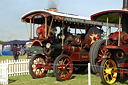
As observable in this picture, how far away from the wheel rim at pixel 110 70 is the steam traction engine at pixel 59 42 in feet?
5.59

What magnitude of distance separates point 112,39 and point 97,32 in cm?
242

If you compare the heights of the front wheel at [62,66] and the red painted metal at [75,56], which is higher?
the red painted metal at [75,56]

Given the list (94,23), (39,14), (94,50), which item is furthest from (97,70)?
(39,14)

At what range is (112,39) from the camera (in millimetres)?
7035

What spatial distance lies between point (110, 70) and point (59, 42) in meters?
2.78

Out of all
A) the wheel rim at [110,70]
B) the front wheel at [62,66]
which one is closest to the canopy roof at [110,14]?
the wheel rim at [110,70]

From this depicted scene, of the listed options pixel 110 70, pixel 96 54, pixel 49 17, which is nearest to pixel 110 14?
pixel 110 70

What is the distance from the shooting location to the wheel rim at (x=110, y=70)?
642 centimetres

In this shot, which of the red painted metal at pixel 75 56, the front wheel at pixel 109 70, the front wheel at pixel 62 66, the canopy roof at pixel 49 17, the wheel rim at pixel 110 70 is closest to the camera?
the front wheel at pixel 109 70

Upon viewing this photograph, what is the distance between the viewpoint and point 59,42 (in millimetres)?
8500

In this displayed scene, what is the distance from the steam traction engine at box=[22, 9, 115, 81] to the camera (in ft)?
25.5

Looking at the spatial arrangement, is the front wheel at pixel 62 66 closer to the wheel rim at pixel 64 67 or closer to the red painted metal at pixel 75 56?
the wheel rim at pixel 64 67

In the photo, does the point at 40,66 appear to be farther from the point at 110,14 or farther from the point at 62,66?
the point at 110,14

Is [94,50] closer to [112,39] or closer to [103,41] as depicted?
[103,41]
